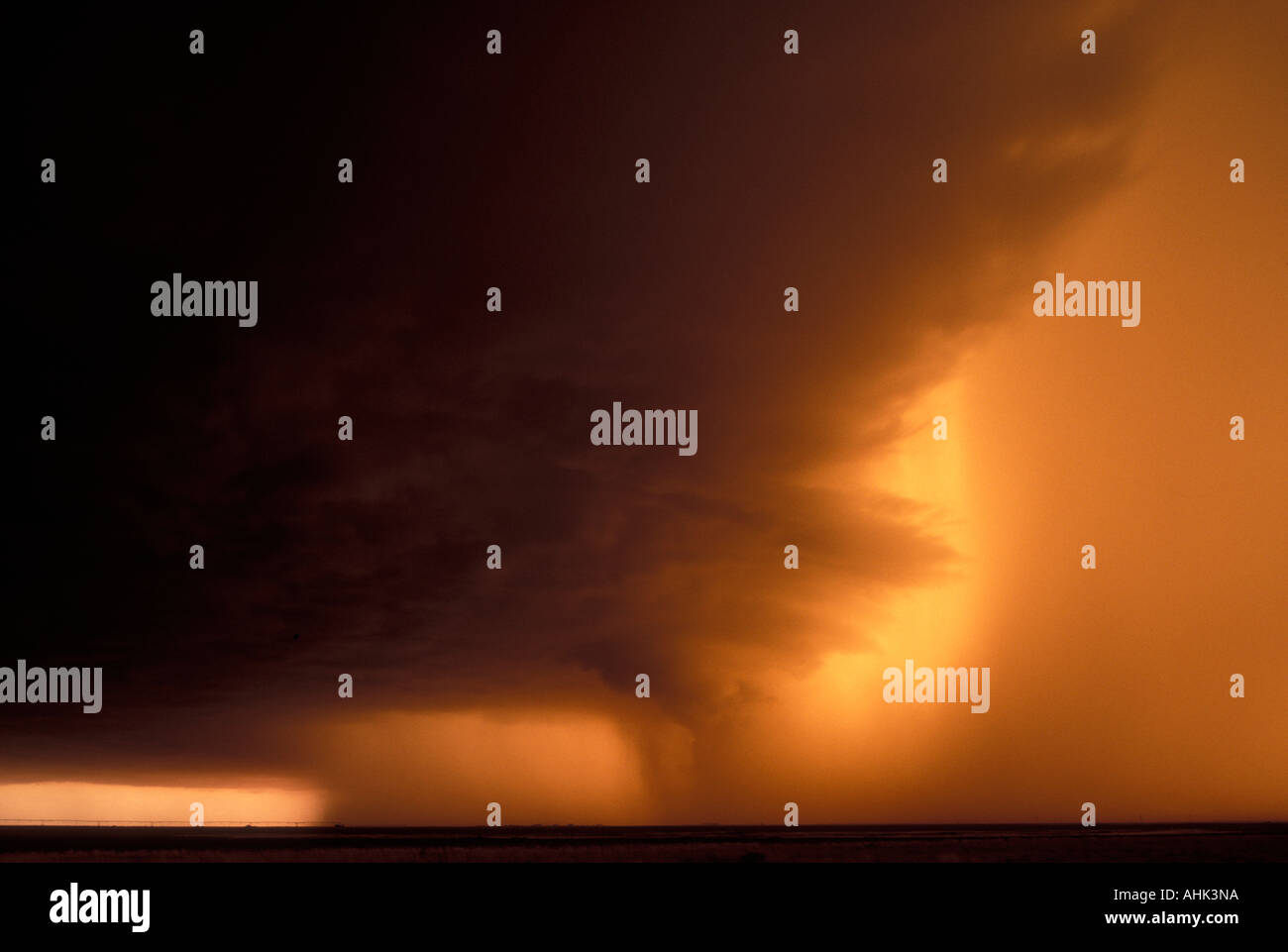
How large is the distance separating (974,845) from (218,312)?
Result: 8.14 metres

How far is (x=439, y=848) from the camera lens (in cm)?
513

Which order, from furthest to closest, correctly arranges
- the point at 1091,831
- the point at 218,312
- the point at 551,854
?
1. the point at 218,312
2. the point at 1091,831
3. the point at 551,854
